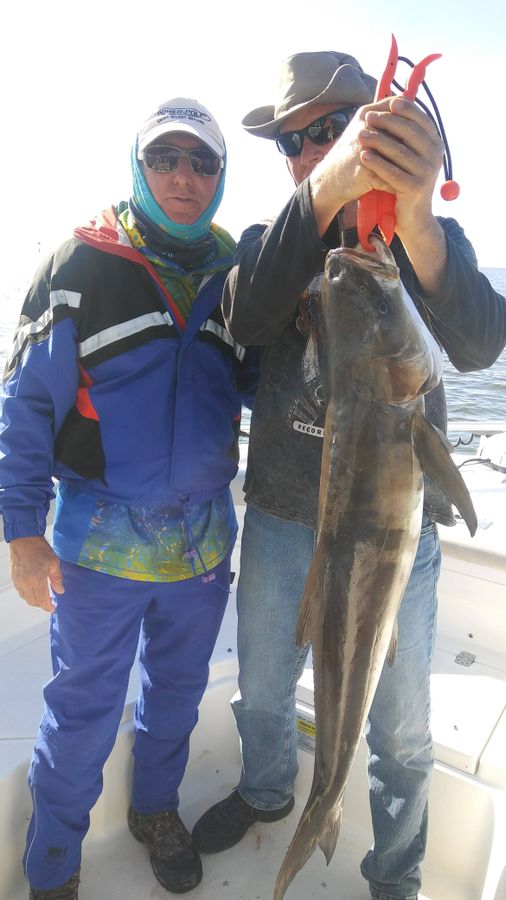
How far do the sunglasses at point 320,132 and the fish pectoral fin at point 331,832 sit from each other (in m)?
2.36

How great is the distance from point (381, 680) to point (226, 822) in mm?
1231

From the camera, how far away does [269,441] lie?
2506 mm

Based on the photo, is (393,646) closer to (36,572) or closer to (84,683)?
(84,683)

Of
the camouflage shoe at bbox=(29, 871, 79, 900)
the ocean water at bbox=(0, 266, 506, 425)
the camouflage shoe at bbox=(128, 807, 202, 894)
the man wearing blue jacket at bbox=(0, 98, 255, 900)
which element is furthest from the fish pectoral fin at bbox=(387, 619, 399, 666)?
the ocean water at bbox=(0, 266, 506, 425)

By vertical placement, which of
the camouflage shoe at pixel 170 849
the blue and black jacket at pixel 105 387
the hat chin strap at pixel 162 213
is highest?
the hat chin strap at pixel 162 213

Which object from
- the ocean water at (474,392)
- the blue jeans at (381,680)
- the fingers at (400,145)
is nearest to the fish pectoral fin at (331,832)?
the blue jeans at (381,680)

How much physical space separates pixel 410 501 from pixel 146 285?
1.41 metres

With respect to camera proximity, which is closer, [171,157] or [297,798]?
[171,157]

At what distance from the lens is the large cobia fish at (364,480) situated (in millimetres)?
1785

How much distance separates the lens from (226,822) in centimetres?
307

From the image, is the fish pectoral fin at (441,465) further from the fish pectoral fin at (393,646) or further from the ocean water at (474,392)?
the ocean water at (474,392)

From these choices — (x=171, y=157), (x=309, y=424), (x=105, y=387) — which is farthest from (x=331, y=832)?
(x=171, y=157)

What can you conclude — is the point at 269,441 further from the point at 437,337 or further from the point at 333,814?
the point at 333,814

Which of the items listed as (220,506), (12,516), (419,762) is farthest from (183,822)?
(12,516)
